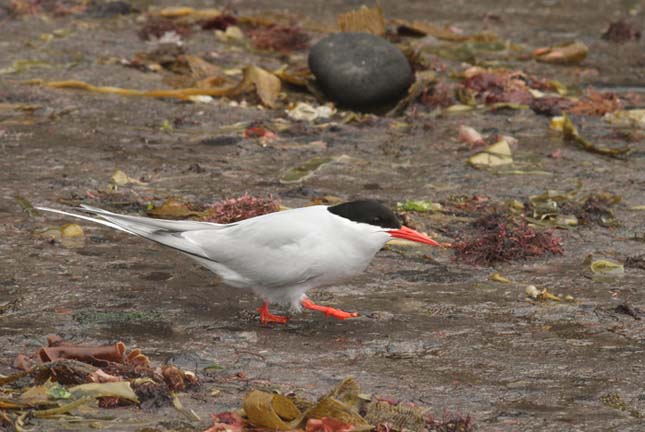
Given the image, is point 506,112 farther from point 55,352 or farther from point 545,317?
point 55,352

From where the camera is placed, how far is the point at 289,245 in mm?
A: 6047

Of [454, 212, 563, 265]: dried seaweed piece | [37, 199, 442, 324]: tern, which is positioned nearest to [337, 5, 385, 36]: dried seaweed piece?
[454, 212, 563, 265]: dried seaweed piece

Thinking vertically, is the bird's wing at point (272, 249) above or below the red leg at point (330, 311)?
above

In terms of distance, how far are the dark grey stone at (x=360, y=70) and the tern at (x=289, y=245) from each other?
4.40 metres

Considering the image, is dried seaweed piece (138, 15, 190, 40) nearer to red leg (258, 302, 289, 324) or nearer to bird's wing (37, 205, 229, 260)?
bird's wing (37, 205, 229, 260)

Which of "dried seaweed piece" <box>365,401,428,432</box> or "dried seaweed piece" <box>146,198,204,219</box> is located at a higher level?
"dried seaweed piece" <box>365,401,428,432</box>

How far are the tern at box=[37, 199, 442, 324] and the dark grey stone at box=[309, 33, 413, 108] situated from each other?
4.40 meters

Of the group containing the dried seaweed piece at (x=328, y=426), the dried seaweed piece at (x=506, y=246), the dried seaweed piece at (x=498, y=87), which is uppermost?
the dried seaweed piece at (x=328, y=426)

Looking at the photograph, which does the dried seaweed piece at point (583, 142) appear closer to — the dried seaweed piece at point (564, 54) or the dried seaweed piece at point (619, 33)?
the dried seaweed piece at point (564, 54)

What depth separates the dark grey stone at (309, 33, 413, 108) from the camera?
34.4ft

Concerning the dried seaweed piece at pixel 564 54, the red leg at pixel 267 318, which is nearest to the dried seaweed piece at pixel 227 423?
the red leg at pixel 267 318

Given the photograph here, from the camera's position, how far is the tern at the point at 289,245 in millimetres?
6000

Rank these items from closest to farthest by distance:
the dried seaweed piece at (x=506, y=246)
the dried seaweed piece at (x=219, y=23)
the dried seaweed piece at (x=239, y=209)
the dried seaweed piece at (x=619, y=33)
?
the dried seaweed piece at (x=506, y=246) → the dried seaweed piece at (x=239, y=209) → the dried seaweed piece at (x=219, y=23) → the dried seaweed piece at (x=619, y=33)

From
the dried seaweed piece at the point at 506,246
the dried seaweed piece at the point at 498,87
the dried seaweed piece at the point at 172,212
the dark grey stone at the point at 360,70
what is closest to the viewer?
the dried seaweed piece at the point at 506,246
